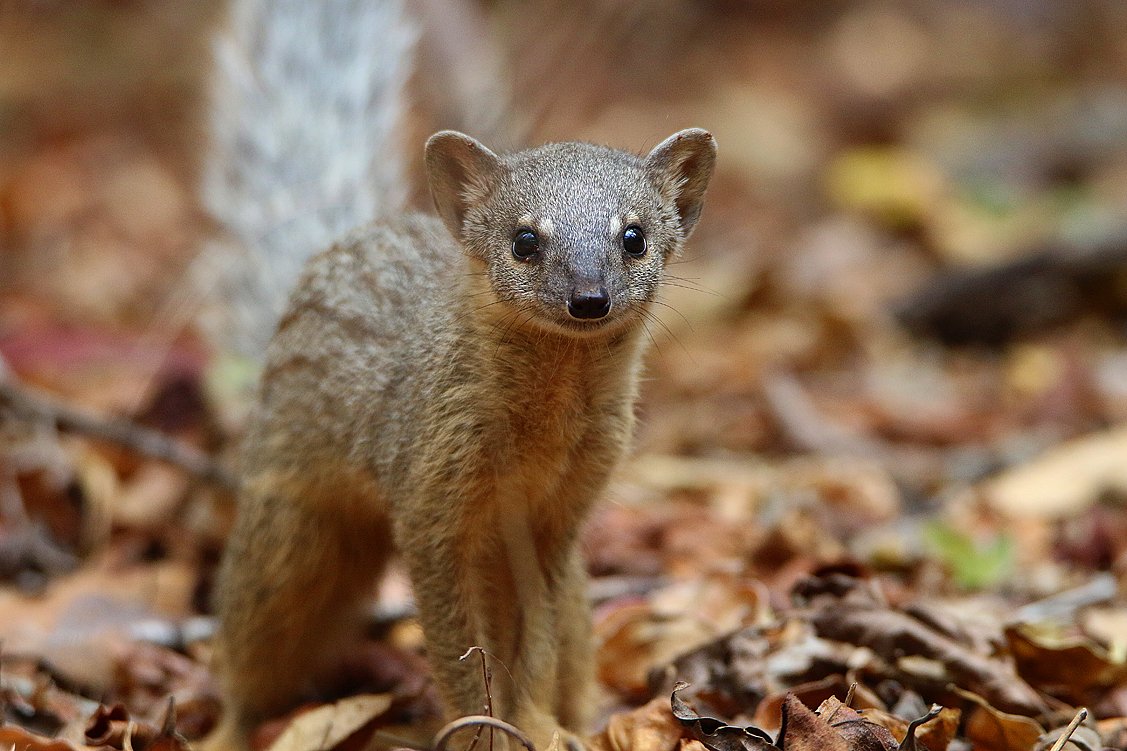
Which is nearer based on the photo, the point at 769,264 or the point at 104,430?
the point at 104,430

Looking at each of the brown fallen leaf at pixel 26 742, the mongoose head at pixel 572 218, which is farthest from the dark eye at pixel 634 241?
the brown fallen leaf at pixel 26 742

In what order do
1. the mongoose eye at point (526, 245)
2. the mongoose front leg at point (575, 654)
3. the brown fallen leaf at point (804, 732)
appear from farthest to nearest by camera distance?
the mongoose front leg at point (575, 654) → the mongoose eye at point (526, 245) → the brown fallen leaf at point (804, 732)

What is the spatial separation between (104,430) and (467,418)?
2768mm

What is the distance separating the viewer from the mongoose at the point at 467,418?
4121mm

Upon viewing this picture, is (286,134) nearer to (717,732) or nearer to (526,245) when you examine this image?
(526,245)

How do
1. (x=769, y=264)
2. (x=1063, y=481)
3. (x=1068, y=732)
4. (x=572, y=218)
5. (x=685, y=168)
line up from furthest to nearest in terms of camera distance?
(x=769, y=264) → (x=1063, y=481) → (x=685, y=168) → (x=572, y=218) → (x=1068, y=732)

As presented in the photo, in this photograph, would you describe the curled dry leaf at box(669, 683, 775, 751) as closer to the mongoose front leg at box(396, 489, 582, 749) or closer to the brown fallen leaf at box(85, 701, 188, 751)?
the mongoose front leg at box(396, 489, 582, 749)

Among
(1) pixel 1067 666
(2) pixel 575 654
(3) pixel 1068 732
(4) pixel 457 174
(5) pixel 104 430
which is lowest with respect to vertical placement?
(2) pixel 575 654

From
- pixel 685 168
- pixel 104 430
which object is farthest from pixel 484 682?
pixel 104 430

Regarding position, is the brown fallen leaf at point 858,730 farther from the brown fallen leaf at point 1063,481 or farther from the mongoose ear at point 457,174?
the brown fallen leaf at point 1063,481

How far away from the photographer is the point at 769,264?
31.4 feet

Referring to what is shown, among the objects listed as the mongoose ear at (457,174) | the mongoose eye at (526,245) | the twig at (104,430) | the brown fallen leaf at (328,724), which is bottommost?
Result: the brown fallen leaf at (328,724)

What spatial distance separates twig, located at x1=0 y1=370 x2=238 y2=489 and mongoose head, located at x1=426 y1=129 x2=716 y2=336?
2480 mm

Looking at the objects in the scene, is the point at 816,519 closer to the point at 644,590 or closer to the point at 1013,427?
the point at 644,590
